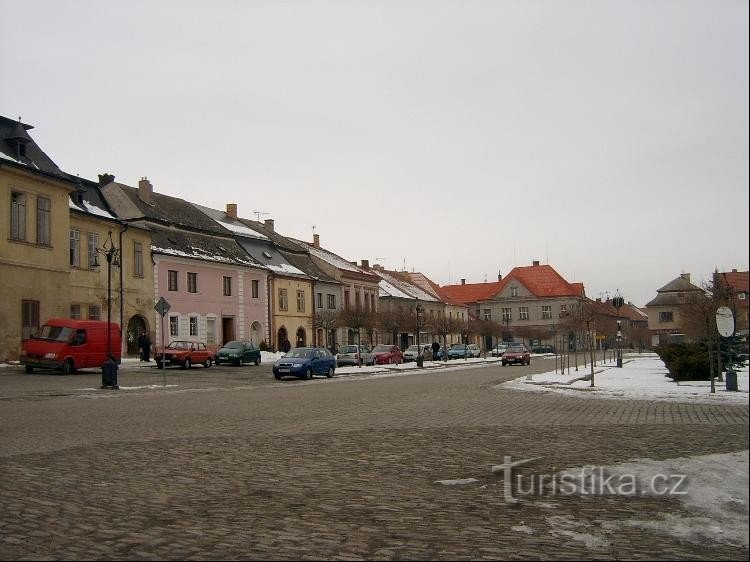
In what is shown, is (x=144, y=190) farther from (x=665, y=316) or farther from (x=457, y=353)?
(x=665, y=316)

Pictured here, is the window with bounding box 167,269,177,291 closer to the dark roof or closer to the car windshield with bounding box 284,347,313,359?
the dark roof

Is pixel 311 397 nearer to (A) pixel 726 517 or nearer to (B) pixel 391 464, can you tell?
(B) pixel 391 464

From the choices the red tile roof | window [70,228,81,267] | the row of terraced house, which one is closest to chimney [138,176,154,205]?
the row of terraced house

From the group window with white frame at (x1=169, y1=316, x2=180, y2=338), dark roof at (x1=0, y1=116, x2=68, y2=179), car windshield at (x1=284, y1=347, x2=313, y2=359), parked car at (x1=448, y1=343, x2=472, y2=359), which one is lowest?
parked car at (x1=448, y1=343, x2=472, y2=359)

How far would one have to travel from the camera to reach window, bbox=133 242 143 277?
43.9 m

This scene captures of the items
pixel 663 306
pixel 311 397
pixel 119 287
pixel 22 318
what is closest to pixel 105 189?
pixel 119 287

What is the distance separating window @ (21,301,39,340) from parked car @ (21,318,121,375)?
1.87 meters

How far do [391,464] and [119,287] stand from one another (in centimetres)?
3685

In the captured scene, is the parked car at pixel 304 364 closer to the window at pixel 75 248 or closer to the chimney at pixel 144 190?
the window at pixel 75 248

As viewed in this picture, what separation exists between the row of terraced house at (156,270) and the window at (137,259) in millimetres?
81

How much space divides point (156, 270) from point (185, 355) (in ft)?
32.4

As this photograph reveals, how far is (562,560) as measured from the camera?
208 inches

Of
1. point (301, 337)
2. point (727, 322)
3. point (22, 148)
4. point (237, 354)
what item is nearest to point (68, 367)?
point (237, 354)

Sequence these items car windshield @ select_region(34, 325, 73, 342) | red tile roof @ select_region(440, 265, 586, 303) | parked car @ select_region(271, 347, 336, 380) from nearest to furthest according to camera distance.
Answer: car windshield @ select_region(34, 325, 73, 342) < parked car @ select_region(271, 347, 336, 380) < red tile roof @ select_region(440, 265, 586, 303)
